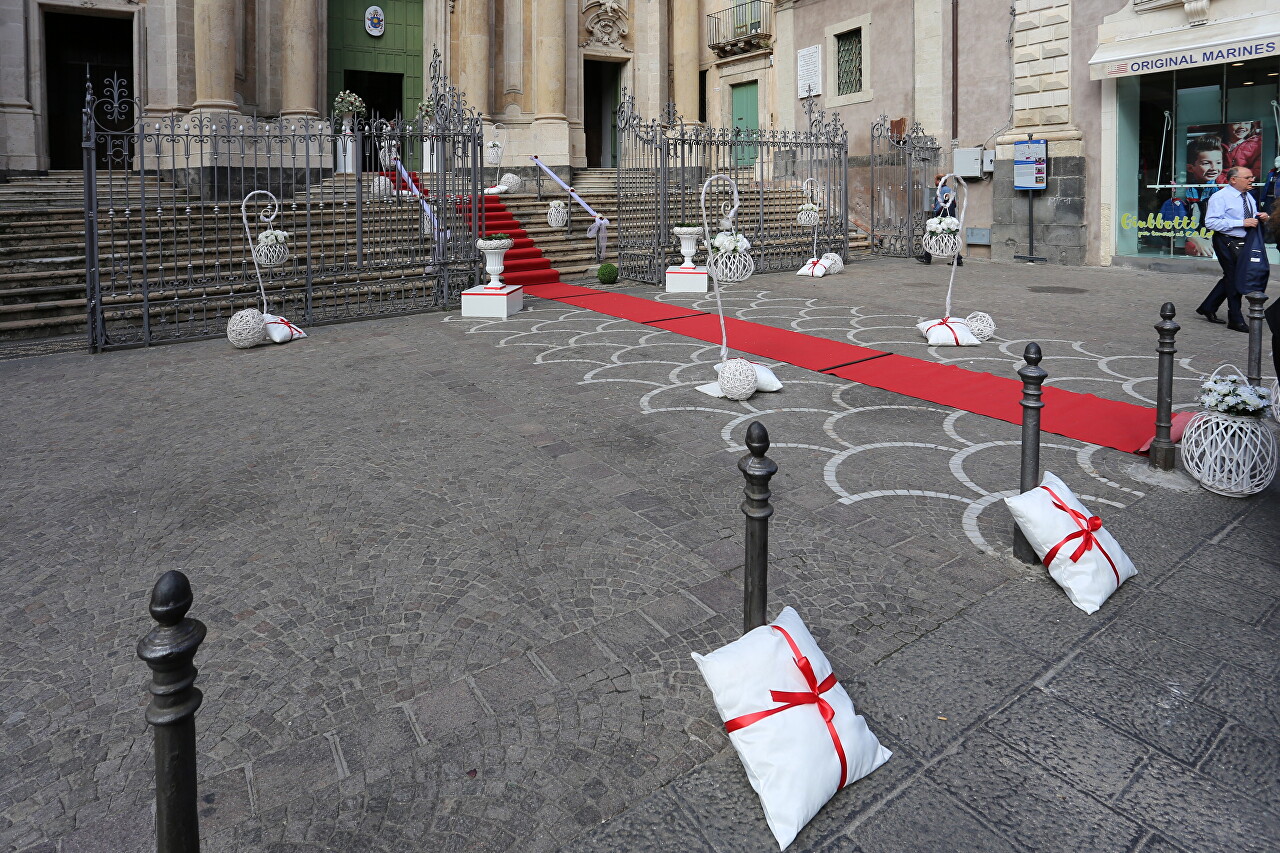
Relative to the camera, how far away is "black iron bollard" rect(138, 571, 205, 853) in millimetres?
1790

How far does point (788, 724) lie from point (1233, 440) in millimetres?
3637

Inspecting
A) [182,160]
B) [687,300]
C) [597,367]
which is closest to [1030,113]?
[687,300]

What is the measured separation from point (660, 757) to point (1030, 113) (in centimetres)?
1955

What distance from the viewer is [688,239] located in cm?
1430

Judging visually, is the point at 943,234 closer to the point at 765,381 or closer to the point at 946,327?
the point at 946,327

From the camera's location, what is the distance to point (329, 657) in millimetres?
3322

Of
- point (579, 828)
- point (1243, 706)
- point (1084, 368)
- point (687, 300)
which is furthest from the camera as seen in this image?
point (687, 300)

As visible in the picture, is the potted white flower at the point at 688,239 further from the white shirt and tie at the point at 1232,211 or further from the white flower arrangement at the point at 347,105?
the white flower arrangement at the point at 347,105

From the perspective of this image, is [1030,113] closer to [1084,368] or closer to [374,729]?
[1084,368]

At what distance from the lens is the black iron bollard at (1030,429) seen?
3.95 meters

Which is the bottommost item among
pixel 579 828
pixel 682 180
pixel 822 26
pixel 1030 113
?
pixel 579 828

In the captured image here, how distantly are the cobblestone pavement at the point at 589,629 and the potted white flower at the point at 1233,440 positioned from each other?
0.15 metres

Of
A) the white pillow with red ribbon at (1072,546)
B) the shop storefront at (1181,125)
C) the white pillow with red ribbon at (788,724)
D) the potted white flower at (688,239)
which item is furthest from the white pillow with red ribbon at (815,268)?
the white pillow with red ribbon at (788,724)

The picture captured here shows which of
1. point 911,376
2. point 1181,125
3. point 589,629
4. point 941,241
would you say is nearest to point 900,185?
point 1181,125
